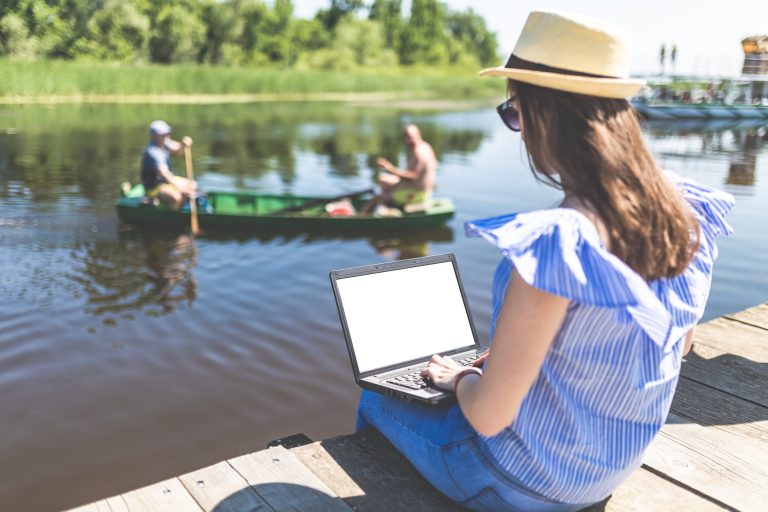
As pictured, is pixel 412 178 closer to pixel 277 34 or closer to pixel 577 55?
pixel 577 55

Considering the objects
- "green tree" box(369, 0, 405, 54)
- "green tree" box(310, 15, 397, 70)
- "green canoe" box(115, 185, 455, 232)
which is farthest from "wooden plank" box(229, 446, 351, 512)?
"green tree" box(369, 0, 405, 54)

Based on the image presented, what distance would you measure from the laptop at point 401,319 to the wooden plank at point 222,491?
50 cm

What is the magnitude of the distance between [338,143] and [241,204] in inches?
507

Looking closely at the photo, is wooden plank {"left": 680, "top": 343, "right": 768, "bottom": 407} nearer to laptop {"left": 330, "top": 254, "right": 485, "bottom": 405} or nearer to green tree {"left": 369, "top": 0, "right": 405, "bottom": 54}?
laptop {"left": 330, "top": 254, "right": 485, "bottom": 405}

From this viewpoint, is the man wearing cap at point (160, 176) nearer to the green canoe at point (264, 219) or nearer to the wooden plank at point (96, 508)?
the green canoe at point (264, 219)

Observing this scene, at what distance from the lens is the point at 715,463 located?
8.27 feet

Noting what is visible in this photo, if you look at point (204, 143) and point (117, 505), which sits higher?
point (117, 505)

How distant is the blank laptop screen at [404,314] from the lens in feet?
7.91

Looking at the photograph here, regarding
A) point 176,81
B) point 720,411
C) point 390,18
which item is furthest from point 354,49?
point 720,411

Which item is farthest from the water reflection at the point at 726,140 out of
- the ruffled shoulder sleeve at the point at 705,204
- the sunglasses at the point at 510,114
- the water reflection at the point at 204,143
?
the sunglasses at the point at 510,114

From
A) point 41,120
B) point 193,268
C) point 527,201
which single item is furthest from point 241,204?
point 41,120

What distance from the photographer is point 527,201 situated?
14.3m

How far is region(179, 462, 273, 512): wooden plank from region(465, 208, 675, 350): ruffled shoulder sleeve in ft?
3.86

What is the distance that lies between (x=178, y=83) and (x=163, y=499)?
136 feet
